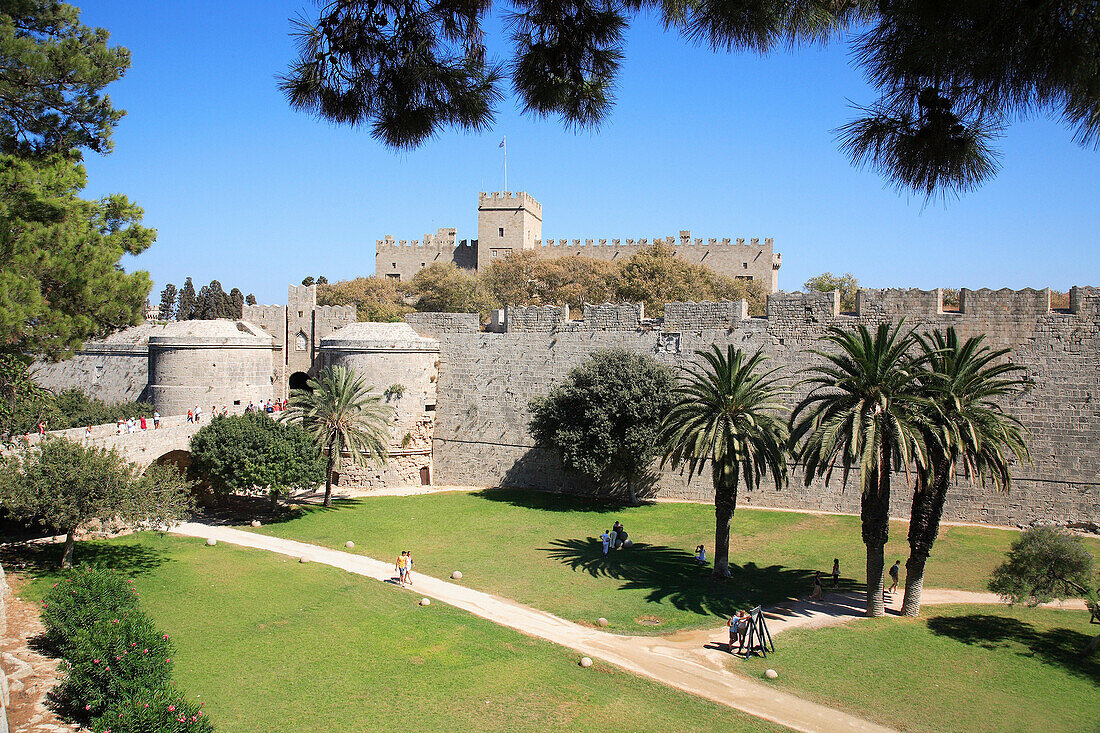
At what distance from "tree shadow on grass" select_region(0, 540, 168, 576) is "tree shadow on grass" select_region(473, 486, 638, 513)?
1105cm

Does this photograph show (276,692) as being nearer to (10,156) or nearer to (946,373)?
(10,156)

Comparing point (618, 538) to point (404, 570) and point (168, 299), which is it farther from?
point (168, 299)

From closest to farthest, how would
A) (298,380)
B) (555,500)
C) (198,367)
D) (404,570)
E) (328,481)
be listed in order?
(404,570) < (328,481) < (555,500) < (198,367) < (298,380)

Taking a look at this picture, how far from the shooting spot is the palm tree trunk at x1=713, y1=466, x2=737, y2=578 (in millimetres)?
16438

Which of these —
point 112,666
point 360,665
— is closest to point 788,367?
point 360,665

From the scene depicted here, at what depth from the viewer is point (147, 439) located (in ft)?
70.9

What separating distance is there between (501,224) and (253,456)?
43.8 metres

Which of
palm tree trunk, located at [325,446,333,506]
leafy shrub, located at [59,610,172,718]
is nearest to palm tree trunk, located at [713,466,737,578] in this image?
leafy shrub, located at [59,610,172,718]

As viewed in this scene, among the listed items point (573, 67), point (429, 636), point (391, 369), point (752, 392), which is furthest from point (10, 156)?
point (391, 369)

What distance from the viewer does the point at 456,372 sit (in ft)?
93.6

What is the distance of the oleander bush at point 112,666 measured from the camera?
912cm

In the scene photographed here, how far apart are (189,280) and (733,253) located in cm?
4783

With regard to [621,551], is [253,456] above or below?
above

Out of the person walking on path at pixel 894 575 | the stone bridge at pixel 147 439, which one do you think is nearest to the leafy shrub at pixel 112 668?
the stone bridge at pixel 147 439
